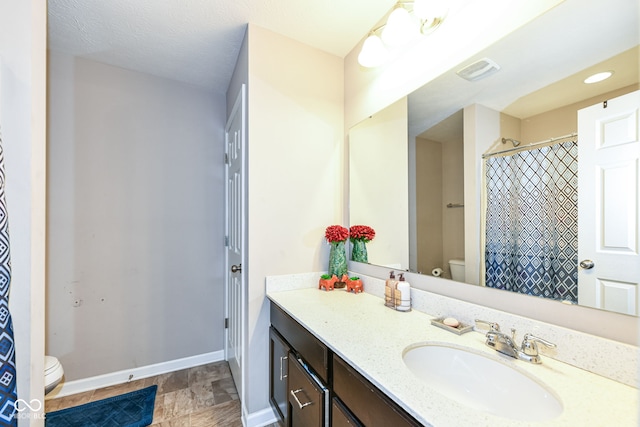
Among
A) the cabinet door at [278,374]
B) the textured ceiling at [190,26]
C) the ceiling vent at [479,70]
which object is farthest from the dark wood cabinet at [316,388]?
the textured ceiling at [190,26]

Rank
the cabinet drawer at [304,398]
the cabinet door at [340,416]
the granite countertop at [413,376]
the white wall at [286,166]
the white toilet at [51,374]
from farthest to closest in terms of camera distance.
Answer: the white wall at [286,166]
the white toilet at [51,374]
the cabinet drawer at [304,398]
the cabinet door at [340,416]
the granite countertop at [413,376]

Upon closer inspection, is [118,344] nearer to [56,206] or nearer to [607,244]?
[56,206]

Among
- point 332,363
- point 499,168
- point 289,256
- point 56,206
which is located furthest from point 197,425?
point 499,168

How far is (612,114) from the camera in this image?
756 millimetres

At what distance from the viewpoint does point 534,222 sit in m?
0.93

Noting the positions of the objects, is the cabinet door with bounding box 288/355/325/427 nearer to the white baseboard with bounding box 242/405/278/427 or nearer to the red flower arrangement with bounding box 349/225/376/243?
the white baseboard with bounding box 242/405/278/427

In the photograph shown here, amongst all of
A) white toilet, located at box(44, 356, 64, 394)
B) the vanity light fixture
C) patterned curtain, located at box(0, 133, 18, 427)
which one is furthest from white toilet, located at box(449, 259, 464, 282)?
white toilet, located at box(44, 356, 64, 394)

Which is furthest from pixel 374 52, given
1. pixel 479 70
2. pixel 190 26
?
pixel 190 26

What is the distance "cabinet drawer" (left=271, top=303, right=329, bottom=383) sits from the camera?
3.28 feet

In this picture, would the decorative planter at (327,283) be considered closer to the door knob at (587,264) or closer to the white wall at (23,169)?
the door knob at (587,264)

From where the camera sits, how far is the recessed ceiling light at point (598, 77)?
2.55 ft

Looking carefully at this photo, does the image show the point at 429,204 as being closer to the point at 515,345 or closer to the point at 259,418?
the point at 515,345

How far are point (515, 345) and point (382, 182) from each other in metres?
1.02

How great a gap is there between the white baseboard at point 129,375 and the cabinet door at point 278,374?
3.43ft
